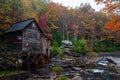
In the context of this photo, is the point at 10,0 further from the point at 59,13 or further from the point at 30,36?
the point at 59,13

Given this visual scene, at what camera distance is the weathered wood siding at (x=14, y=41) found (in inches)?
1000

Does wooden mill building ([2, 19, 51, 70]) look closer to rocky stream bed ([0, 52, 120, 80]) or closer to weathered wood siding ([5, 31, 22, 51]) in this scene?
weathered wood siding ([5, 31, 22, 51])

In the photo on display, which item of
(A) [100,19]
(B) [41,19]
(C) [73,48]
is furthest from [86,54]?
(A) [100,19]

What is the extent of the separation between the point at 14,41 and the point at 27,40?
1946mm

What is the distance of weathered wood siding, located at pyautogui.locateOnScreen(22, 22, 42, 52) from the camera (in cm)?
2557

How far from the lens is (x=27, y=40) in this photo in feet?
85.0

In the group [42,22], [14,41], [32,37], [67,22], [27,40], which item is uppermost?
[67,22]

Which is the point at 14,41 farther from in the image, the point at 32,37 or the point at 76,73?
the point at 76,73

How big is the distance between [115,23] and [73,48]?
25689 millimetres

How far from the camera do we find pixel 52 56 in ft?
111

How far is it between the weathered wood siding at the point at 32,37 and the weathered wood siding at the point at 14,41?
2.02 ft

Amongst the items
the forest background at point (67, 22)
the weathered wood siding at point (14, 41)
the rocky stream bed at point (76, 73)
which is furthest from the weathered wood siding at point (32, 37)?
the forest background at point (67, 22)

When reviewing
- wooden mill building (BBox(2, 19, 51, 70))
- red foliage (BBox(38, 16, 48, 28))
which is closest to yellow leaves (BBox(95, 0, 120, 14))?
wooden mill building (BBox(2, 19, 51, 70))

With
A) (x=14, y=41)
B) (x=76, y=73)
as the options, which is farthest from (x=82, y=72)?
(x=14, y=41)
